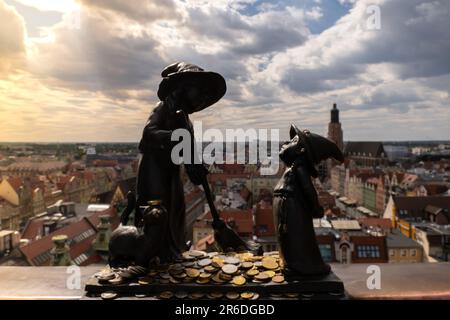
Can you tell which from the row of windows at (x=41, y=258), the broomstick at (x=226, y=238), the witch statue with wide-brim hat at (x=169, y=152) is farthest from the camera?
the row of windows at (x=41, y=258)

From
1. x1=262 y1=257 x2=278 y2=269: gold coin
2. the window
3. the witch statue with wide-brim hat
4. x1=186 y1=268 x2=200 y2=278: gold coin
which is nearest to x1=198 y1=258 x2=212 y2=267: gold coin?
x1=186 y1=268 x2=200 y2=278: gold coin

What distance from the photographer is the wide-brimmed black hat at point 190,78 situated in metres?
4.67

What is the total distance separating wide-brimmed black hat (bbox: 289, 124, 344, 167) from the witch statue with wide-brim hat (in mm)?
1275

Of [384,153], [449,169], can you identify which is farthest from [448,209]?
[384,153]

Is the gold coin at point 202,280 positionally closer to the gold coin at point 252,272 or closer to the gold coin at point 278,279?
the gold coin at point 252,272

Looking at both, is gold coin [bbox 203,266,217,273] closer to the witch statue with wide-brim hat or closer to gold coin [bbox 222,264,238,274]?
gold coin [bbox 222,264,238,274]

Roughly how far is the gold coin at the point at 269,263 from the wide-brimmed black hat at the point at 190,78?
7.06 ft

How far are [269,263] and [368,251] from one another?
2462 centimetres

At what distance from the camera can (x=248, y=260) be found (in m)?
4.18

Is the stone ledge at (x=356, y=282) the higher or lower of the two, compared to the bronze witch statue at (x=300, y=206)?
lower

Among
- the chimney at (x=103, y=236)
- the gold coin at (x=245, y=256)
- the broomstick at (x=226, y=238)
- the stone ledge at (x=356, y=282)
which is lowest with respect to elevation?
the chimney at (x=103, y=236)

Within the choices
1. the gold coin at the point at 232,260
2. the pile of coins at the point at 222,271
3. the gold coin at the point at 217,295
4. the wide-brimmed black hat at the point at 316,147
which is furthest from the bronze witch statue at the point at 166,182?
the wide-brimmed black hat at the point at 316,147
